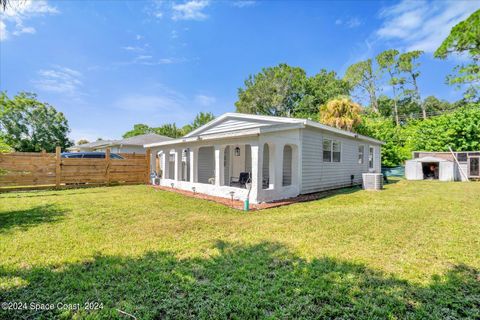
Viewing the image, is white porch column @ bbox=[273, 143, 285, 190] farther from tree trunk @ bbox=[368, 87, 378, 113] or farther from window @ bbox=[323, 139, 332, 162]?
tree trunk @ bbox=[368, 87, 378, 113]

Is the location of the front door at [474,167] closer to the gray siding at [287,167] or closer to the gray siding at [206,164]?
the gray siding at [287,167]

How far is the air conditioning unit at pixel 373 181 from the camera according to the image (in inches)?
450

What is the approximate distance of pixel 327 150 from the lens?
11289mm

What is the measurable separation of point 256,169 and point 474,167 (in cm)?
1741

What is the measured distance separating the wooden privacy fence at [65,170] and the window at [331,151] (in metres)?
10.0

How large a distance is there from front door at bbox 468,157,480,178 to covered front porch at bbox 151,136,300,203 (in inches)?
554

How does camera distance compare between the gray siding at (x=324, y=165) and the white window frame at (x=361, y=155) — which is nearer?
the gray siding at (x=324, y=165)

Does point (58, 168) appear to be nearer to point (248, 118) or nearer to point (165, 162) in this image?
point (165, 162)

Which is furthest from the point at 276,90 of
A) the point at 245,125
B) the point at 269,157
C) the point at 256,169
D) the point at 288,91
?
the point at 256,169

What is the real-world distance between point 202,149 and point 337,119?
11.1m

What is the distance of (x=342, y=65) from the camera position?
32688mm

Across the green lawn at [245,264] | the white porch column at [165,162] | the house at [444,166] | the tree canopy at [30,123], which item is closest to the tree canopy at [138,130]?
the tree canopy at [30,123]

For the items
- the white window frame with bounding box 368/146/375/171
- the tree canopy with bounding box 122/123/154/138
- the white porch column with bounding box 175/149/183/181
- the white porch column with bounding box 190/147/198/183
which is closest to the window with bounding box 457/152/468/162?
the white window frame with bounding box 368/146/375/171

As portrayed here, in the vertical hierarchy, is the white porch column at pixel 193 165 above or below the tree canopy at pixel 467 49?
below
